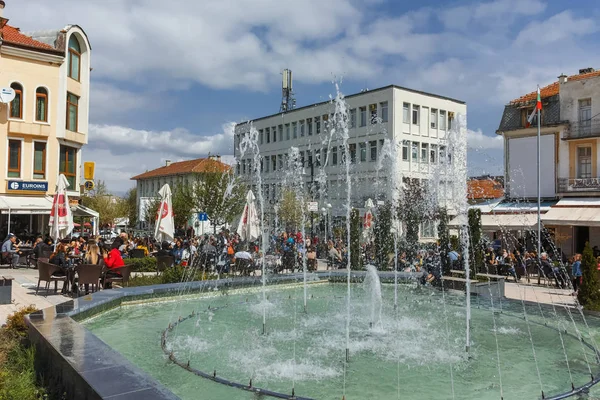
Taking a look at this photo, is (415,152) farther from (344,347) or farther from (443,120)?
(344,347)

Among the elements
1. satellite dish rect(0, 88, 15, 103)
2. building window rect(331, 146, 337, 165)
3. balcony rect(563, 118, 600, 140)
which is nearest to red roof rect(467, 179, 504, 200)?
balcony rect(563, 118, 600, 140)

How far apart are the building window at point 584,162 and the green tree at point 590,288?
769 inches

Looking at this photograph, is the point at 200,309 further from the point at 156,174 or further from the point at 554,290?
the point at 156,174

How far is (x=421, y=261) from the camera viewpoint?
74.8 feet

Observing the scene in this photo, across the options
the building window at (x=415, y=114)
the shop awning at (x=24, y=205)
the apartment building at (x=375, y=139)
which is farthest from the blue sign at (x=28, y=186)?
the building window at (x=415, y=114)

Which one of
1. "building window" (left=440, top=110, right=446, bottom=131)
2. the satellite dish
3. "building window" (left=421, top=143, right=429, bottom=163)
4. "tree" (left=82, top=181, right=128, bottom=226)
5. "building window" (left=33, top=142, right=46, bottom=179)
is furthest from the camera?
"tree" (left=82, top=181, right=128, bottom=226)

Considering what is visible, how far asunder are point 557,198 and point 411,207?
13692 millimetres

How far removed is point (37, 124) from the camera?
27.5m

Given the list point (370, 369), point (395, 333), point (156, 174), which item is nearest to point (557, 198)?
point (395, 333)

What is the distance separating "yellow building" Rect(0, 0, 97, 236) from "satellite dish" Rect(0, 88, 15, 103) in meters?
0.92

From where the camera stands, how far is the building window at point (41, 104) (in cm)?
2788

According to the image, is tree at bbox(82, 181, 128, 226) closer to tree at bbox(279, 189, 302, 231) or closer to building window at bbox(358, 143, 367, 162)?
tree at bbox(279, 189, 302, 231)

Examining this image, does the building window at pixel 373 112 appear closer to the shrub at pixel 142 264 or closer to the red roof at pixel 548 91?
the red roof at pixel 548 91

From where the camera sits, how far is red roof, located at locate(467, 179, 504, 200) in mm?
37812
